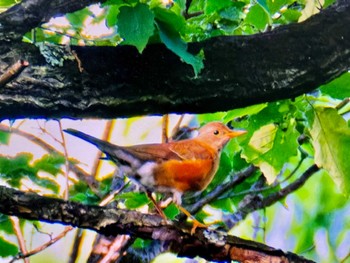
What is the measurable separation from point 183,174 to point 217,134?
0.29 metres

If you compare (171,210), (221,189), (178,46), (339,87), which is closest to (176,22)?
(178,46)

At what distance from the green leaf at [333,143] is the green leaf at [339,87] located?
5 centimetres

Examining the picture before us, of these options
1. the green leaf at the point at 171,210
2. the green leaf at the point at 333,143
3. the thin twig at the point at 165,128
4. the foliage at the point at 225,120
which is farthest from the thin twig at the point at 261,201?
the green leaf at the point at 333,143

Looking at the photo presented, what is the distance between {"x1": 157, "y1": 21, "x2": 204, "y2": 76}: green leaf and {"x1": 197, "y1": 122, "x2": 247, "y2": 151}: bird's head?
1.24 ft

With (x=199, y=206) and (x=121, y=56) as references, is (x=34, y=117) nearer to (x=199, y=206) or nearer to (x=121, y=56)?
(x=121, y=56)

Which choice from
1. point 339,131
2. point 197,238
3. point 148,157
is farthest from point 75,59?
point 339,131

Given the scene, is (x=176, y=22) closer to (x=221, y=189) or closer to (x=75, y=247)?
(x=221, y=189)

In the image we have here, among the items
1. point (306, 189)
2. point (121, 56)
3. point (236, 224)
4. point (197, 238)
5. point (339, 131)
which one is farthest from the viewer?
point (306, 189)

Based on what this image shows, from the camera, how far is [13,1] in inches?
70.2

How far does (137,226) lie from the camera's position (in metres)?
1.42

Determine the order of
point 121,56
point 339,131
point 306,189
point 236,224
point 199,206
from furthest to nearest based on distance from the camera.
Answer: point 306,189
point 236,224
point 199,206
point 339,131
point 121,56

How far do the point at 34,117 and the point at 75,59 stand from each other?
0.15 m

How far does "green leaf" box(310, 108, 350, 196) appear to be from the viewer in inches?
68.9

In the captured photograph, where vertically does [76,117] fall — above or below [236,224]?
below
